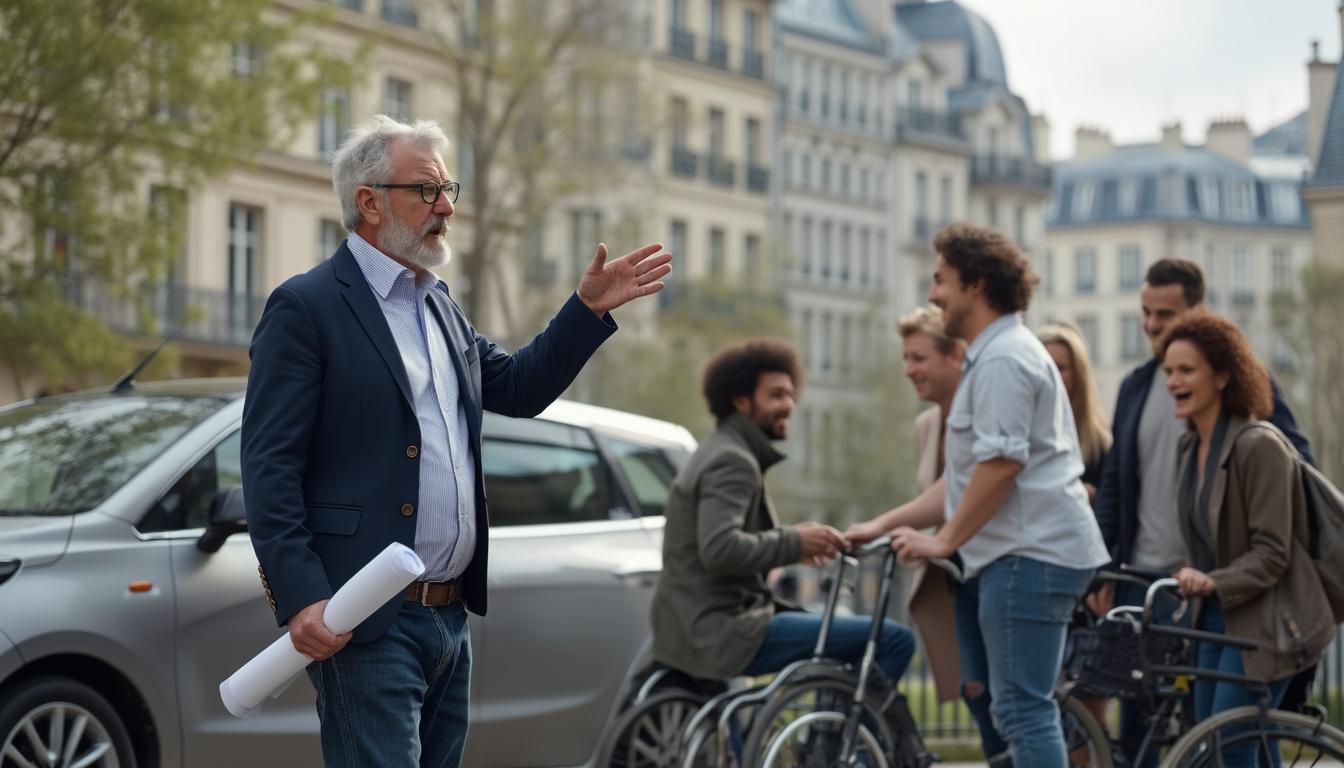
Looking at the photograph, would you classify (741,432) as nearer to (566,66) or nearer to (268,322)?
(268,322)

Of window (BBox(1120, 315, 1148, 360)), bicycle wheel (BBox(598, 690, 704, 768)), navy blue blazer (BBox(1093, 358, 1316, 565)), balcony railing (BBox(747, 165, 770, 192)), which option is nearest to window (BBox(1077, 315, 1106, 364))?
window (BBox(1120, 315, 1148, 360))

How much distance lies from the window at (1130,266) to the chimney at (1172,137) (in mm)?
6881

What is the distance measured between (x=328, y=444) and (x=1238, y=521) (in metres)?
4.01

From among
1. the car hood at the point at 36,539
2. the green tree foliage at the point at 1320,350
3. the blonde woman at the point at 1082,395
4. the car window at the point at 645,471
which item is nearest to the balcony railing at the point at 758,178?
the green tree foliage at the point at 1320,350

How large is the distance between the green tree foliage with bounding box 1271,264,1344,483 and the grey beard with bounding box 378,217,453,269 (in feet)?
182

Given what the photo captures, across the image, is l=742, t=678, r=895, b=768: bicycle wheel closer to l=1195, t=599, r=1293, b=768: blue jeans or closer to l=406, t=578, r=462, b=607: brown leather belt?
l=1195, t=599, r=1293, b=768: blue jeans

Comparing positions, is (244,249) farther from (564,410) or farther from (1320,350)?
(564,410)

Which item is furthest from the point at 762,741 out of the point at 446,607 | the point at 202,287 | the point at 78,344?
the point at 202,287

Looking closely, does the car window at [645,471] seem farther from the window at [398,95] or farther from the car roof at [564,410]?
Result: the window at [398,95]

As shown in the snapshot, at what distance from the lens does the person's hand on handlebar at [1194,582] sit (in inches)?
335

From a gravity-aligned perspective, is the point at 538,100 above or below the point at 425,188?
above

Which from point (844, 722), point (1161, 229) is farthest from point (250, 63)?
point (1161, 229)

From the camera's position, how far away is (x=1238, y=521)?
28.1 feet

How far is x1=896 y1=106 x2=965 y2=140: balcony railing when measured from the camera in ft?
309
